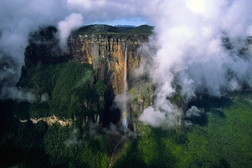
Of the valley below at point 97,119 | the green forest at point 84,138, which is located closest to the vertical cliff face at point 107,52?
the valley below at point 97,119

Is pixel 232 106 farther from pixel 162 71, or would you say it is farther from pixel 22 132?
pixel 22 132

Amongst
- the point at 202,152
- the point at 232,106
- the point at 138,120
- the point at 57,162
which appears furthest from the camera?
the point at 232,106

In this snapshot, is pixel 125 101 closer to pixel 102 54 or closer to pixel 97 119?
pixel 97 119

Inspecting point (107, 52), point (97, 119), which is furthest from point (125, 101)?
point (107, 52)

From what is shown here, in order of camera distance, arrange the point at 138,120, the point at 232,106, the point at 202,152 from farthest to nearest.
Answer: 1. the point at 232,106
2. the point at 138,120
3. the point at 202,152

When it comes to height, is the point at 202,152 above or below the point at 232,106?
below

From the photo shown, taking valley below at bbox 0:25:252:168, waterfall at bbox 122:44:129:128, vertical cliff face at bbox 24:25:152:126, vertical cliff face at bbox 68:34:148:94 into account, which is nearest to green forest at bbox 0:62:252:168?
valley below at bbox 0:25:252:168

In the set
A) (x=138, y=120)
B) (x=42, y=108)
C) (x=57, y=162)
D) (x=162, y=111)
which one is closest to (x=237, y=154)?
(x=162, y=111)

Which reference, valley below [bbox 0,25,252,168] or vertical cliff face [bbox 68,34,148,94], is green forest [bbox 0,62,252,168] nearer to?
valley below [bbox 0,25,252,168]

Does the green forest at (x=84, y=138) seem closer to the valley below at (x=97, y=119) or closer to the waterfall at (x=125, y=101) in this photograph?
the valley below at (x=97, y=119)
